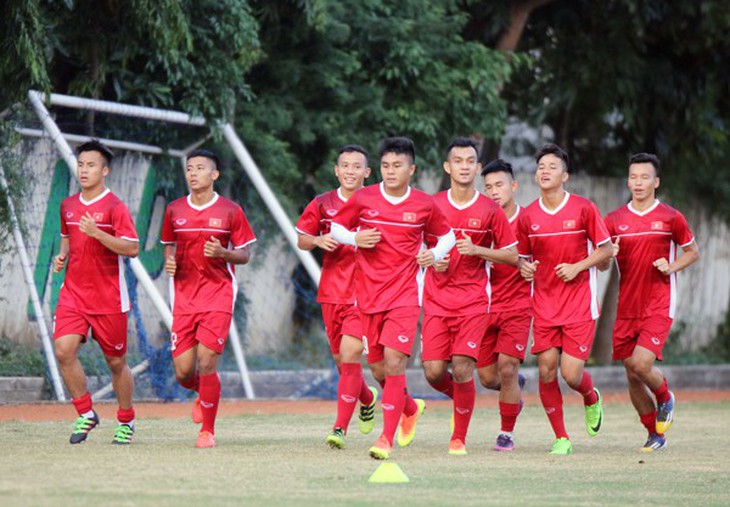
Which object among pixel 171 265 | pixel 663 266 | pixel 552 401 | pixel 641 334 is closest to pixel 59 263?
pixel 171 265

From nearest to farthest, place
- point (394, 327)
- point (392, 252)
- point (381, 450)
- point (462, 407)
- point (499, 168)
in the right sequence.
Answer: point (381, 450)
point (394, 327)
point (392, 252)
point (462, 407)
point (499, 168)

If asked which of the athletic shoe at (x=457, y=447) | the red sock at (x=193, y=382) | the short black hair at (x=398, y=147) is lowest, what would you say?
the athletic shoe at (x=457, y=447)

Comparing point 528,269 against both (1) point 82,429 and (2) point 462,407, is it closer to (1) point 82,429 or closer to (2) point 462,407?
(2) point 462,407

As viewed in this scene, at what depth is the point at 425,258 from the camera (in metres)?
10.9

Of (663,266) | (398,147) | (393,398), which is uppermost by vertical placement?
(398,147)

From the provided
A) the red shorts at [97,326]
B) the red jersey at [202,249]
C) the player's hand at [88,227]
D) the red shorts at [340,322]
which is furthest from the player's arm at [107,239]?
the red shorts at [340,322]

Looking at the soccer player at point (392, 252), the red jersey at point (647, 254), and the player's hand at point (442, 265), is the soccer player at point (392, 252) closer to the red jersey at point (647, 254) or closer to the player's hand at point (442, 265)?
the player's hand at point (442, 265)

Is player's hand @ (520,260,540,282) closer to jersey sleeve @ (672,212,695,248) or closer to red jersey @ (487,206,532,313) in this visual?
red jersey @ (487,206,532,313)

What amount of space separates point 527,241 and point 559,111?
38.7 ft

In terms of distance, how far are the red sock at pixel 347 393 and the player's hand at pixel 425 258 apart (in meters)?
1.27

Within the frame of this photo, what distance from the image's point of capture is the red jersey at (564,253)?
474 inches

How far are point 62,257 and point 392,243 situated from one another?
2621mm

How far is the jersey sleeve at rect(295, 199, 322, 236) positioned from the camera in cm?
1223

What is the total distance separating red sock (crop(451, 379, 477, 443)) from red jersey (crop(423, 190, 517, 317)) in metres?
0.65
